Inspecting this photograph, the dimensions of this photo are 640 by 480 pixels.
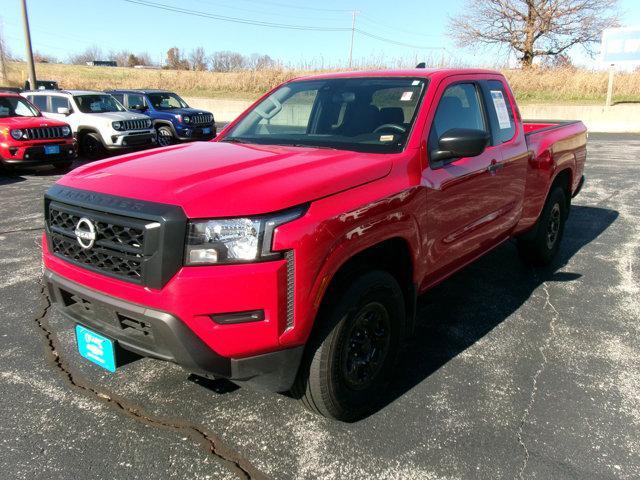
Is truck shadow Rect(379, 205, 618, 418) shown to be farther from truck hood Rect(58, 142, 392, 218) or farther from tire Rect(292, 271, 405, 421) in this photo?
Answer: truck hood Rect(58, 142, 392, 218)

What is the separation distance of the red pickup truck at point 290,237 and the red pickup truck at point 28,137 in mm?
8699

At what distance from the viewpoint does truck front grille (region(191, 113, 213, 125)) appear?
1548 cm

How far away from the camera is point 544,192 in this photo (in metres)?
4.76

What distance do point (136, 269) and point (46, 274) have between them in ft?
2.46

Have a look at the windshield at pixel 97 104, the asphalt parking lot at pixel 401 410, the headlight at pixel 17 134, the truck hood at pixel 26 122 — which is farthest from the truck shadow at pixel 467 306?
the windshield at pixel 97 104

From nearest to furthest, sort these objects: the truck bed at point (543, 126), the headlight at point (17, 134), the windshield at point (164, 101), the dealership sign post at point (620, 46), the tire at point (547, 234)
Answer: the tire at point (547, 234) < the truck bed at point (543, 126) < the headlight at point (17, 134) < the windshield at point (164, 101) < the dealership sign post at point (620, 46)

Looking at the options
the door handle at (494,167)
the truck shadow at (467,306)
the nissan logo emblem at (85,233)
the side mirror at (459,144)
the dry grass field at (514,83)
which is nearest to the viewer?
the nissan logo emblem at (85,233)

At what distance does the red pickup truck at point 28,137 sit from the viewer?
10.3 m

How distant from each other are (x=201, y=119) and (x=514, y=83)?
1887 centimetres

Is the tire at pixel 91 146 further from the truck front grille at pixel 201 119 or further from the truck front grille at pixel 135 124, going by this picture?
the truck front grille at pixel 201 119

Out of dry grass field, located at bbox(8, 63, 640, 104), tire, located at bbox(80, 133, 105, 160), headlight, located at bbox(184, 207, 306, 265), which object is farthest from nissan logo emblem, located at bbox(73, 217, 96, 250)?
dry grass field, located at bbox(8, 63, 640, 104)

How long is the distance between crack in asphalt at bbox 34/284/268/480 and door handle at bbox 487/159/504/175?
2.55 metres

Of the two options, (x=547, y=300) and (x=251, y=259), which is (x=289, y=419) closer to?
(x=251, y=259)

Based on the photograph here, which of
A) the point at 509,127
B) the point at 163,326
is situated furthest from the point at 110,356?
the point at 509,127
